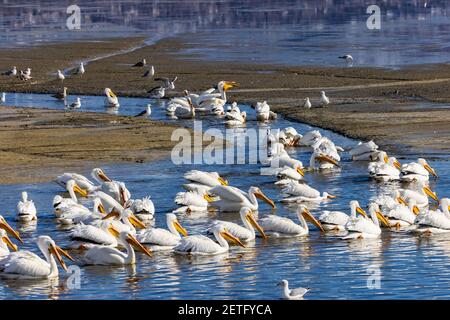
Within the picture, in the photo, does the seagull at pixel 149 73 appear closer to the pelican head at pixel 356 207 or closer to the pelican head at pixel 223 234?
the pelican head at pixel 356 207

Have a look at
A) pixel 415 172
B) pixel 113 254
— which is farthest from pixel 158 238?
pixel 415 172

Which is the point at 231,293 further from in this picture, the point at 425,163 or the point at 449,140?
the point at 449,140

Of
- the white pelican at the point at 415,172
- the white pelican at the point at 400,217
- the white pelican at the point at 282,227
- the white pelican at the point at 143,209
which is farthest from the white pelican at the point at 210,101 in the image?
the white pelican at the point at 282,227

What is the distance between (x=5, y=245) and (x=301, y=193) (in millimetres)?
4936

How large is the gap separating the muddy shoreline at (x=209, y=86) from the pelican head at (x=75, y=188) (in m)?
1.72

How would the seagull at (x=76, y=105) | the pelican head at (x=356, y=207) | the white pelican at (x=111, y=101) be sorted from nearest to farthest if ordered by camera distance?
the pelican head at (x=356, y=207)
the white pelican at (x=111, y=101)
the seagull at (x=76, y=105)

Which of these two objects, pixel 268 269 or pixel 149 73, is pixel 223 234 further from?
pixel 149 73

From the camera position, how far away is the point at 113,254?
1385cm

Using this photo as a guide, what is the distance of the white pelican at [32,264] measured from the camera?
13164 millimetres

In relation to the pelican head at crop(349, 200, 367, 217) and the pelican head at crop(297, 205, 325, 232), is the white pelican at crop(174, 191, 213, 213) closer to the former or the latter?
the pelican head at crop(297, 205, 325, 232)

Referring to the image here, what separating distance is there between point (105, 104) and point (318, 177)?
941 cm

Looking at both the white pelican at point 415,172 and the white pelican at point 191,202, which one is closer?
the white pelican at point 191,202
